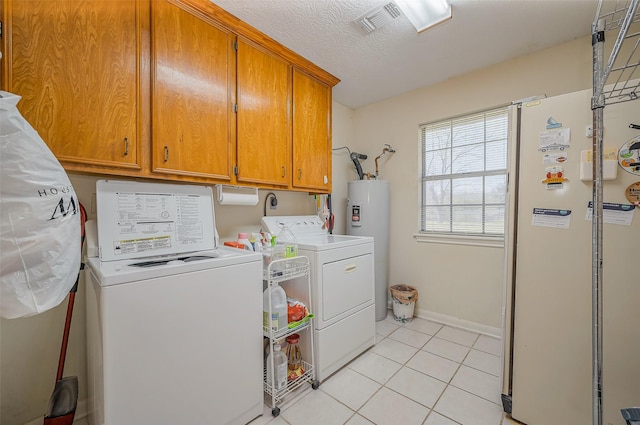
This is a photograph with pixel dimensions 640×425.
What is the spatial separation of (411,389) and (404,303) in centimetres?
104

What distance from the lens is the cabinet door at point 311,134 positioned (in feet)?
7.36

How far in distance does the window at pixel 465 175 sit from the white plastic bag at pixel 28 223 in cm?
286

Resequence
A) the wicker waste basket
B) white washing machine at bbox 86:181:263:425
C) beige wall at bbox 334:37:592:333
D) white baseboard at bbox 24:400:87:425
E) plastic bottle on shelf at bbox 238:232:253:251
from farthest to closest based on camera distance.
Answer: the wicker waste basket → beige wall at bbox 334:37:592:333 → plastic bottle on shelf at bbox 238:232:253:251 → white baseboard at bbox 24:400:87:425 → white washing machine at bbox 86:181:263:425

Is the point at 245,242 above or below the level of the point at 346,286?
above

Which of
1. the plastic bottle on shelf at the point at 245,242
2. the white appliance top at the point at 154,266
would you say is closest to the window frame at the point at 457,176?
the plastic bottle on shelf at the point at 245,242

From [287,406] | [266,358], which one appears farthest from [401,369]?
[266,358]

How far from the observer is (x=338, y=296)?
6.19 feet

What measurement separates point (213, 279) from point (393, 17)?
2019mm

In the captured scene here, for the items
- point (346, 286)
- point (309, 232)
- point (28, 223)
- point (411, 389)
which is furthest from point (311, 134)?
point (411, 389)

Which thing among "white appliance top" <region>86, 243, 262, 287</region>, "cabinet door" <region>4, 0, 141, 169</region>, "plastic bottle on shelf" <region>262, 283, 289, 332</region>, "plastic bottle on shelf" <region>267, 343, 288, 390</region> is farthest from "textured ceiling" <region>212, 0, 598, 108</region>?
"plastic bottle on shelf" <region>267, 343, 288, 390</region>

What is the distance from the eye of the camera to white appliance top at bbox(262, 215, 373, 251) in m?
1.91

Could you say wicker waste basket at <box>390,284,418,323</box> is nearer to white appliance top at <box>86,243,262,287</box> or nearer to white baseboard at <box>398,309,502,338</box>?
white baseboard at <box>398,309,502,338</box>

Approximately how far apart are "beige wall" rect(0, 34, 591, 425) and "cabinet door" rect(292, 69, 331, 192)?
36cm

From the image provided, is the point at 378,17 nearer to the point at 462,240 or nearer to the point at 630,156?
the point at 630,156
